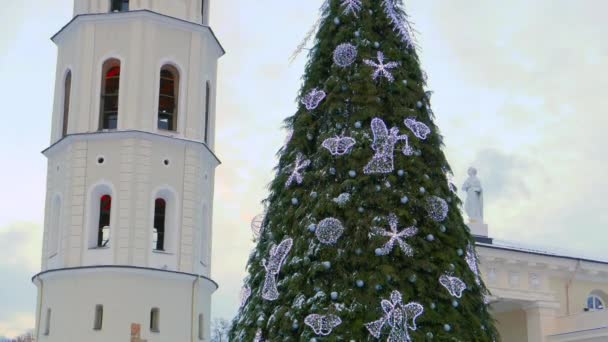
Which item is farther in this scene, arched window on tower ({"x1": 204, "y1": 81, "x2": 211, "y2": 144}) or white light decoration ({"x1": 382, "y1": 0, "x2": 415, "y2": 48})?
arched window on tower ({"x1": 204, "y1": 81, "x2": 211, "y2": 144})

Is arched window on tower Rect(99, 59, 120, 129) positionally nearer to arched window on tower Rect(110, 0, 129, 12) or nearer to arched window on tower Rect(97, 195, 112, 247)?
arched window on tower Rect(110, 0, 129, 12)

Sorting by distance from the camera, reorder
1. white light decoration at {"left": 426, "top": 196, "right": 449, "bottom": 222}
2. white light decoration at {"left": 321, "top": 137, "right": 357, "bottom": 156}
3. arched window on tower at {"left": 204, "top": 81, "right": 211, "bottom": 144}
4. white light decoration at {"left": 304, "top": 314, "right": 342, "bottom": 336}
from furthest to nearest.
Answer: arched window on tower at {"left": 204, "top": 81, "right": 211, "bottom": 144} → white light decoration at {"left": 321, "top": 137, "right": 357, "bottom": 156} → white light decoration at {"left": 426, "top": 196, "right": 449, "bottom": 222} → white light decoration at {"left": 304, "top": 314, "right": 342, "bottom": 336}

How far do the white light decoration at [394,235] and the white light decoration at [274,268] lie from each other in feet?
3.44

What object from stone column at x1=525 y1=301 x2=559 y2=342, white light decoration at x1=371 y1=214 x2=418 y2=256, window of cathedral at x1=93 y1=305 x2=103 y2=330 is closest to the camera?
white light decoration at x1=371 y1=214 x2=418 y2=256

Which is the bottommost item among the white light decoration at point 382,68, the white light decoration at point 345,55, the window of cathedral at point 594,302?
the window of cathedral at point 594,302

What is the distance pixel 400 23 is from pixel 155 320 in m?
21.8

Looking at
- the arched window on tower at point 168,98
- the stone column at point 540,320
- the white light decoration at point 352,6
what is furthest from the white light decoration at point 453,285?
the arched window on tower at point 168,98

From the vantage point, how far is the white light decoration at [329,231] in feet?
34.7

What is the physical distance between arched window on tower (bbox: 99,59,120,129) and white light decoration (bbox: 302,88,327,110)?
72.9 ft

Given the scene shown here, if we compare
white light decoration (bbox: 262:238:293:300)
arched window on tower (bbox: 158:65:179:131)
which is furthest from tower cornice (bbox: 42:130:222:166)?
white light decoration (bbox: 262:238:293:300)

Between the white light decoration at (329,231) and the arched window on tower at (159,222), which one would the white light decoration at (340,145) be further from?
the arched window on tower at (159,222)

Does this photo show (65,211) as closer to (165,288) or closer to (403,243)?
(165,288)

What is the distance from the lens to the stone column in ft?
85.8

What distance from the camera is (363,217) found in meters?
10.6
